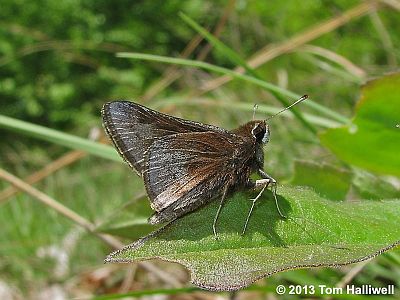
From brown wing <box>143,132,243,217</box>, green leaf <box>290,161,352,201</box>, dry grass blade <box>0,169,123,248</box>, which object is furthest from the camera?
dry grass blade <box>0,169,123,248</box>

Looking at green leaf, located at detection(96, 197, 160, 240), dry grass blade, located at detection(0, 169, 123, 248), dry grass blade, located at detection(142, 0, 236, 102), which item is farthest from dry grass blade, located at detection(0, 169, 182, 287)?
dry grass blade, located at detection(142, 0, 236, 102)

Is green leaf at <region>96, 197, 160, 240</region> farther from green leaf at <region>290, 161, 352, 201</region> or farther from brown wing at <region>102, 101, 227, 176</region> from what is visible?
green leaf at <region>290, 161, 352, 201</region>

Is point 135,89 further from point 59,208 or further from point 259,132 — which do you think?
point 259,132

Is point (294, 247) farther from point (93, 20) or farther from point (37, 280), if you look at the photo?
point (93, 20)

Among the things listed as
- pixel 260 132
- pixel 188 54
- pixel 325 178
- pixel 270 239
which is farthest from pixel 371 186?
pixel 188 54

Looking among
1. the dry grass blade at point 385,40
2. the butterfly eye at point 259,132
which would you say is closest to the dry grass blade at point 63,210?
the butterfly eye at point 259,132

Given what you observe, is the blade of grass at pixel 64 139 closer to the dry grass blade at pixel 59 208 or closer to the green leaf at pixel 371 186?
the dry grass blade at pixel 59 208
